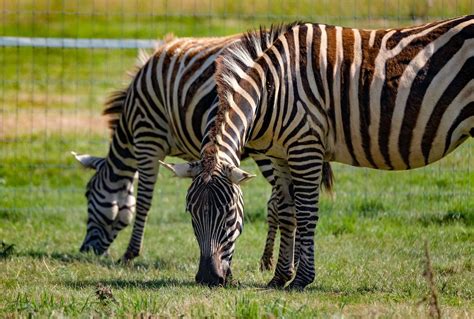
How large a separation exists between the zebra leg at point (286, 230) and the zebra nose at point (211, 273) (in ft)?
3.69

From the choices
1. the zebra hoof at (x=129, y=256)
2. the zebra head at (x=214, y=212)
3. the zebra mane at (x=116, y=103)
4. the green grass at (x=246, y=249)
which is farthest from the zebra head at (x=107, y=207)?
the zebra head at (x=214, y=212)

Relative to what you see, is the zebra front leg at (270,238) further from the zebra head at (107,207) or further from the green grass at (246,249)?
the zebra head at (107,207)

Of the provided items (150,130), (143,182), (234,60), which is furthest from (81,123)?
(234,60)

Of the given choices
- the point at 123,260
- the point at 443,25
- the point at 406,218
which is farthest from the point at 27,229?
the point at 443,25

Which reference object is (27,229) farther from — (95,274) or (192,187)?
(192,187)

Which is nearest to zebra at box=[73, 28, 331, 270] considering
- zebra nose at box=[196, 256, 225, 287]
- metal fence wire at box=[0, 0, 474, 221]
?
zebra nose at box=[196, 256, 225, 287]

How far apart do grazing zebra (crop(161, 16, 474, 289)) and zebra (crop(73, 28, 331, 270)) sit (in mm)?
679

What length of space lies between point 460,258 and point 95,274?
349 centimetres

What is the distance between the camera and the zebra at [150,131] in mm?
9844

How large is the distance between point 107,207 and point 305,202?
4037mm

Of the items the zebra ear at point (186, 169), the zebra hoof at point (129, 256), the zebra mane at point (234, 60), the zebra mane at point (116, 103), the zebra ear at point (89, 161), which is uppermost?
the zebra mane at point (234, 60)

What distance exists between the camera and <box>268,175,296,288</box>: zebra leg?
8633 mm

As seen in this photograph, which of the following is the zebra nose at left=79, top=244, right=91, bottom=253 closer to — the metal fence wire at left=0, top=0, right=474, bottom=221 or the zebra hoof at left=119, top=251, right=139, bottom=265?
the zebra hoof at left=119, top=251, right=139, bottom=265

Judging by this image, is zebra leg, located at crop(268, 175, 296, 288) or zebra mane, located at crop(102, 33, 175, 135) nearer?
zebra leg, located at crop(268, 175, 296, 288)
